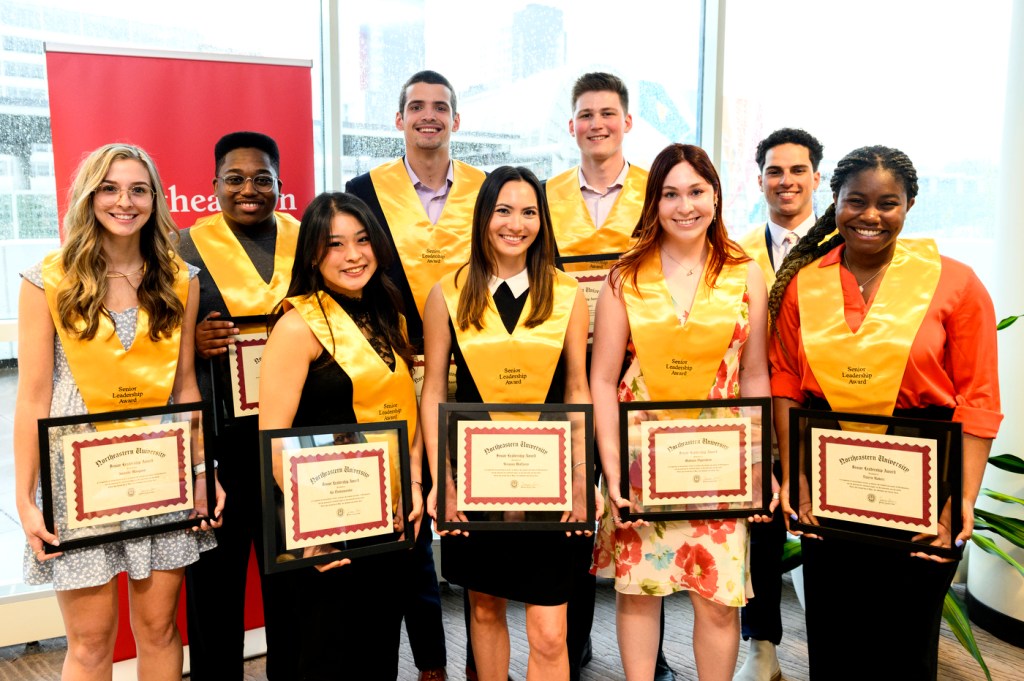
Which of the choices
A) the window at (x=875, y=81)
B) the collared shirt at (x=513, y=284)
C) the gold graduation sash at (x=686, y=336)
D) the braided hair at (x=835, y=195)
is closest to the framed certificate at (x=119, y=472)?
the collared shirt at (x=513, y=284)

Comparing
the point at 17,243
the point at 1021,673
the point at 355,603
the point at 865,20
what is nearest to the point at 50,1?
the point at 17,243

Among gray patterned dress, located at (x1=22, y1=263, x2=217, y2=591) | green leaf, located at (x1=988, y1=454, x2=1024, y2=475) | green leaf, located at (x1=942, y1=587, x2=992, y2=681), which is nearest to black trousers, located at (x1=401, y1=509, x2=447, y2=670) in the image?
gray patterned dress, located at (x1=22, y1=263, x2=217, y2=591)

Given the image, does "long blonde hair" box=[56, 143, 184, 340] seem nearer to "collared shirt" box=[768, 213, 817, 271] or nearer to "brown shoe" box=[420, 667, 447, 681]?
"brown shoe" box=[420, 667, 447, 681]

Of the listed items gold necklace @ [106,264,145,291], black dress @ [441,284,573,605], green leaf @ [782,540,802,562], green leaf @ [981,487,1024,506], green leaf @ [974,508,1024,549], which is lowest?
green leaf @ [782,540,802,562]

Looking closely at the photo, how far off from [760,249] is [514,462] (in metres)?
1.44

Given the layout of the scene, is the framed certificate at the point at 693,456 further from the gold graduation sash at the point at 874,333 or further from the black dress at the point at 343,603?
the black dress at the point at 343,603

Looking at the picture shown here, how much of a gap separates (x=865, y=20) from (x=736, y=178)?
1.14 m

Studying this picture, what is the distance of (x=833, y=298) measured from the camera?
2223 millimetres

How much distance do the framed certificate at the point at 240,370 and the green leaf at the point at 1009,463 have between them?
283 centimetres

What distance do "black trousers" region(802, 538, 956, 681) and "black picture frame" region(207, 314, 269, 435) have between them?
1.71 m

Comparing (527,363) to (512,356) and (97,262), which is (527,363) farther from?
(97,262)

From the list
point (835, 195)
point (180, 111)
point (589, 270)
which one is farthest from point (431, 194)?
point (835, 195)

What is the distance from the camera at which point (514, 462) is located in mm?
2129

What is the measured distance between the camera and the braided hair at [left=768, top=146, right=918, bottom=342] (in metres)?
2.12
